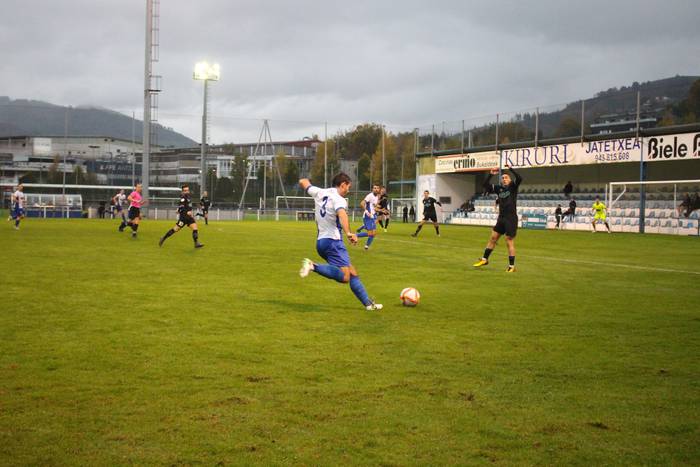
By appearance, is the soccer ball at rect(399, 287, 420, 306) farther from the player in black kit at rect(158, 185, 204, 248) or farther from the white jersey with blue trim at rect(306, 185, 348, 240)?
the player in black kit at rect(158, 185, 204, 248)

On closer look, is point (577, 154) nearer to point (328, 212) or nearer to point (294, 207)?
point (294, 207)

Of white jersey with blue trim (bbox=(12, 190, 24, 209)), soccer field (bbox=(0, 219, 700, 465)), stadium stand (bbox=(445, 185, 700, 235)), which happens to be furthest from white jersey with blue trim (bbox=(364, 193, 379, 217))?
white jersey with blue trim (bbox=(12, 190, 24, 209))

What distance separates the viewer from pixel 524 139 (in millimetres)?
46344

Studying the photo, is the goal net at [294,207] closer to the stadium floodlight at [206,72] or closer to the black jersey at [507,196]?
the stadium floodlight at [206,72]

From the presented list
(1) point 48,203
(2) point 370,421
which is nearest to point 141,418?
(2) point 370,421

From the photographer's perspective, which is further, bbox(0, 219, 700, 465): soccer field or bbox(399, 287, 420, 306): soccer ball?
bbox(399, 287, 420, 306): soccer ball

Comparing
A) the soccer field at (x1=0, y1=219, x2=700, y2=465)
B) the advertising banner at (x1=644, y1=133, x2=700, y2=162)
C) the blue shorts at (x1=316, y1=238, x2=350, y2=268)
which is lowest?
the soccer field at (x1=0, y1=219, x2=700, y2=465)

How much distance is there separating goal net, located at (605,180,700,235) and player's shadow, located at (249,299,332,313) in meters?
28.7

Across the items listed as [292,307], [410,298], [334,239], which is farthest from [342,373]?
[334,239]

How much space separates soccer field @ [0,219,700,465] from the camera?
4.17 metres

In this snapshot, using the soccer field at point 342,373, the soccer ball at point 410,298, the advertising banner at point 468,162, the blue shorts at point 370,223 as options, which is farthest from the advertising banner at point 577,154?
the soccer ball at point 410,298

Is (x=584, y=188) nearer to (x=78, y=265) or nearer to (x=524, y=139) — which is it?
(x=524, y=139)

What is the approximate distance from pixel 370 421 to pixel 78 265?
40.4ft

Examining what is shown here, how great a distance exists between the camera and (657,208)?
37531 mm
